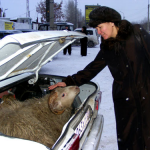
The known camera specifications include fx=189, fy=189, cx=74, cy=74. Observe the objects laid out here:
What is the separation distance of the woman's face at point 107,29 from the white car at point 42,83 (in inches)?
18.3

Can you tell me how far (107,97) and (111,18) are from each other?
10.9ft

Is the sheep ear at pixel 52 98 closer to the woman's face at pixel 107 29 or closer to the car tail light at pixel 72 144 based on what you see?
the car tail light at pixel 72 144

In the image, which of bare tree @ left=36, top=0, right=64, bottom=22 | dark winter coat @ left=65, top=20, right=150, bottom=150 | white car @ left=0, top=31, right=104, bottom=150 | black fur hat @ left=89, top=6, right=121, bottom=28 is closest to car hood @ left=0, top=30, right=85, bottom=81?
white car @ left=0, top=31, right=104, bottom=150

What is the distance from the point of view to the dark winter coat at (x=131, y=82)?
202 centimetres

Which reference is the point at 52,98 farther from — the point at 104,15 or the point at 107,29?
the point at 104,15

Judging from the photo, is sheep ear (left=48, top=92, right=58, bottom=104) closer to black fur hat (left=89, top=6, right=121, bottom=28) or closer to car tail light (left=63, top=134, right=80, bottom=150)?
car tail light (left=63, top=134, right=80, bottom=150)

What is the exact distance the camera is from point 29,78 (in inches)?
118

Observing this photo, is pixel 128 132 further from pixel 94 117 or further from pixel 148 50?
pixel 148 50

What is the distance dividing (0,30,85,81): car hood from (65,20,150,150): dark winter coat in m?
0.59

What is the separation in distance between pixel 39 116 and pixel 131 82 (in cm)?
120

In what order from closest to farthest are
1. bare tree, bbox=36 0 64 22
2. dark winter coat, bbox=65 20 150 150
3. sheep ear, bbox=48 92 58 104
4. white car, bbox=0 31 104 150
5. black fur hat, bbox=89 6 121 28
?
white car, bbox=0 31 104 150 → black fur hat, bbox=89 6 121 28 → dark winter coat, bbox=65 20 150 150 → sheep ear, bbox=48 92 58 104 → bare tree, bbox=36 0 64 22

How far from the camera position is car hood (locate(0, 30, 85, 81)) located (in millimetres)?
1577

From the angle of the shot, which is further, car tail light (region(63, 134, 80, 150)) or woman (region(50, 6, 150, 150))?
woman (region(50, 6, 150, 150))

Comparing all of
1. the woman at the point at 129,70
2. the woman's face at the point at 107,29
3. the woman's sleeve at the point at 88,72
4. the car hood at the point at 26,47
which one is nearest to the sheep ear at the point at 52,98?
the woman's sleeve at the point at 88,72
